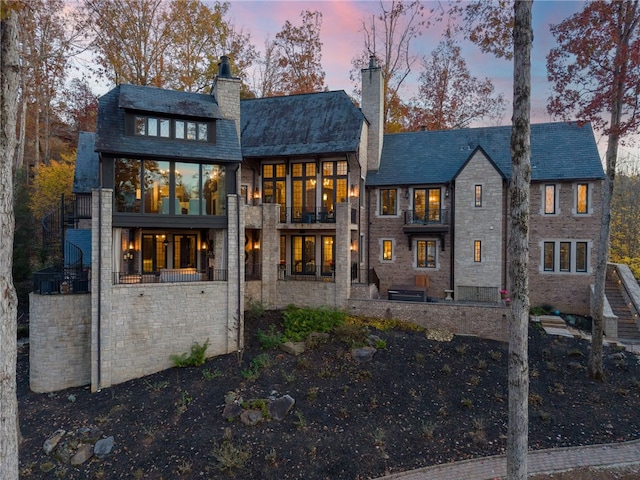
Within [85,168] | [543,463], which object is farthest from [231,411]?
[85,168]

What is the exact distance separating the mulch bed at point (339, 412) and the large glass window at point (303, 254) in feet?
19.3

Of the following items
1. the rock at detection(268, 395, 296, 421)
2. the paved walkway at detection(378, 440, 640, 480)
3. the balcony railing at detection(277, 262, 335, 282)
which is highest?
the balcony railing at detection(277, 262, 335, 282)

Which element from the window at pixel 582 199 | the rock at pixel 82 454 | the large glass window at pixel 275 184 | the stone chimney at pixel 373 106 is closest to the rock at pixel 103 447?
the rock at pixel 82 454

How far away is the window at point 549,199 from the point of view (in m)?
17.9

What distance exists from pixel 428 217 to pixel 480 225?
2.48m

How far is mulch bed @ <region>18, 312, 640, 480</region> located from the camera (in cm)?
855

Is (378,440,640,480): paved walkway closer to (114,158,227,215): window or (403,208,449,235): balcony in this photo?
(114,158,227,215): window

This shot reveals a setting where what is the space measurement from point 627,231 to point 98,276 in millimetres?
33853

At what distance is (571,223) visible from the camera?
17625 mm

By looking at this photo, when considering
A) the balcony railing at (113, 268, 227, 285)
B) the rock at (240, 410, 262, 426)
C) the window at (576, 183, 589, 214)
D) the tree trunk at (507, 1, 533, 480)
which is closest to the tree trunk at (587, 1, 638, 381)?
the window at (576, 183, 589, 214)

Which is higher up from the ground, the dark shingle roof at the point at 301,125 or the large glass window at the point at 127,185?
the dark shingle roof at the point at 301,125

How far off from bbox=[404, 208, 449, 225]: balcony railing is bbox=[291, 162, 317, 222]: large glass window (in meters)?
4.93

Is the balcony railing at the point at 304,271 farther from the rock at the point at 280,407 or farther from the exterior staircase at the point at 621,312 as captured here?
the exterior staircase at the point at 621,312

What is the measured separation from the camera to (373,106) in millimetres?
20047
